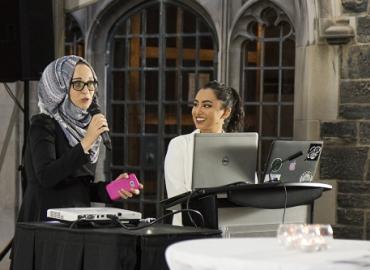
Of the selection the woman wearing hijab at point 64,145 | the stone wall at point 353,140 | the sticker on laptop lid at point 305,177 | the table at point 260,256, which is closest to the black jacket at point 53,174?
the woman wearing hijab at point 64,145

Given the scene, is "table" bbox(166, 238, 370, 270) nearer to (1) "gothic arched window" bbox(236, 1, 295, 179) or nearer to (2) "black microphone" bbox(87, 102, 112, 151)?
A: (2) "black microphone" bbox(87, 102, 112, 151)

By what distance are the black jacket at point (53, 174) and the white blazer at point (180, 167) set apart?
0.40m

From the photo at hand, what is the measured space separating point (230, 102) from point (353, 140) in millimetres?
1839

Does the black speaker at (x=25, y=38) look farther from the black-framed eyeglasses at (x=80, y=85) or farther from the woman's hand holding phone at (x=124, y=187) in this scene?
the woman's hand holding phone at (x=124, y=187)

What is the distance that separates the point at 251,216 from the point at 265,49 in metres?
3.10

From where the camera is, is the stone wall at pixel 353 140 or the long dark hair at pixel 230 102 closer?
the long dark hair at pixel 230 102

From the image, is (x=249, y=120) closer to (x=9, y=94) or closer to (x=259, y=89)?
(x=259, y=89)

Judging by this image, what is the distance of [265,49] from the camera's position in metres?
6.66

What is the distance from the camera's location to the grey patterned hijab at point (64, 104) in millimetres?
3605

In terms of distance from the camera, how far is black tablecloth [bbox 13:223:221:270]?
9.61 feet

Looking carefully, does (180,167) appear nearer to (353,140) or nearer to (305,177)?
(305,177)

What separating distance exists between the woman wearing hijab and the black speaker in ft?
5.44

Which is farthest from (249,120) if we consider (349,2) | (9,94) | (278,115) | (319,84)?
(9,94)

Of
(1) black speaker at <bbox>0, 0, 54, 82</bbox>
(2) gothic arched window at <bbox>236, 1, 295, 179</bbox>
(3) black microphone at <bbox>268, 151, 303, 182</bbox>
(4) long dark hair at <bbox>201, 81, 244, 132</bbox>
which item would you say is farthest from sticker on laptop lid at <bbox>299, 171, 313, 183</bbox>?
(2) gothic arched window at <bbox>236, 1, 295, 179</bbox>
